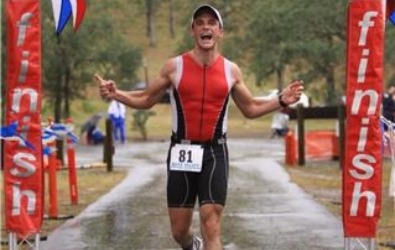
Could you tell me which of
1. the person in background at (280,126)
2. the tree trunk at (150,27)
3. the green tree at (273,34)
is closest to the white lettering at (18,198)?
the green tree at (273,34)

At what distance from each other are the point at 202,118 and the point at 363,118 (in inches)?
55.5

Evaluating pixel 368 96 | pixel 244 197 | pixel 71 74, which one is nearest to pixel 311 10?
pixel 71 74

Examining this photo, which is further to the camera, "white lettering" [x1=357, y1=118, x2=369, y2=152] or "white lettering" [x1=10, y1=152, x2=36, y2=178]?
"white lettering" [x1=10, y1=152, x2=36, y2=178]

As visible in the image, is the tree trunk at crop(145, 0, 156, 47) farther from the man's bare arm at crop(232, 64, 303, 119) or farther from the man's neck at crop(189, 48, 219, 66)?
the man's neck at crop(189, 48, 219, 66)

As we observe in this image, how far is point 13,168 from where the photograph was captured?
7.63 m

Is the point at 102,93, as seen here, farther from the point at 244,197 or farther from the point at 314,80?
the point at 314,80

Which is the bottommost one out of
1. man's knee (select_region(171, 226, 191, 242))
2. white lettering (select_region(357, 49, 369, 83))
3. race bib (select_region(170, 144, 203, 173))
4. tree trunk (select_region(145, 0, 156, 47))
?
man's knee (select_region(171, 226, 191, 242))

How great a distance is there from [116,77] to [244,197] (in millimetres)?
21311

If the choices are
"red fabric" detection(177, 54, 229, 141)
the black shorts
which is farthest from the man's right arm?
the black shorts

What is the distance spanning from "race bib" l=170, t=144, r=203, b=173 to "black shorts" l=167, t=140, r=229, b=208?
0.04 meters

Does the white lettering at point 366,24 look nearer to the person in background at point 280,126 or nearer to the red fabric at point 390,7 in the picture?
the red fabric at point 390,7

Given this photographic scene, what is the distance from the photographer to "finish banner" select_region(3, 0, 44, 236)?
7531mm

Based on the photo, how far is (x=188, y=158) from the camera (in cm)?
704

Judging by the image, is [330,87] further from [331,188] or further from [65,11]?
[65,11]
